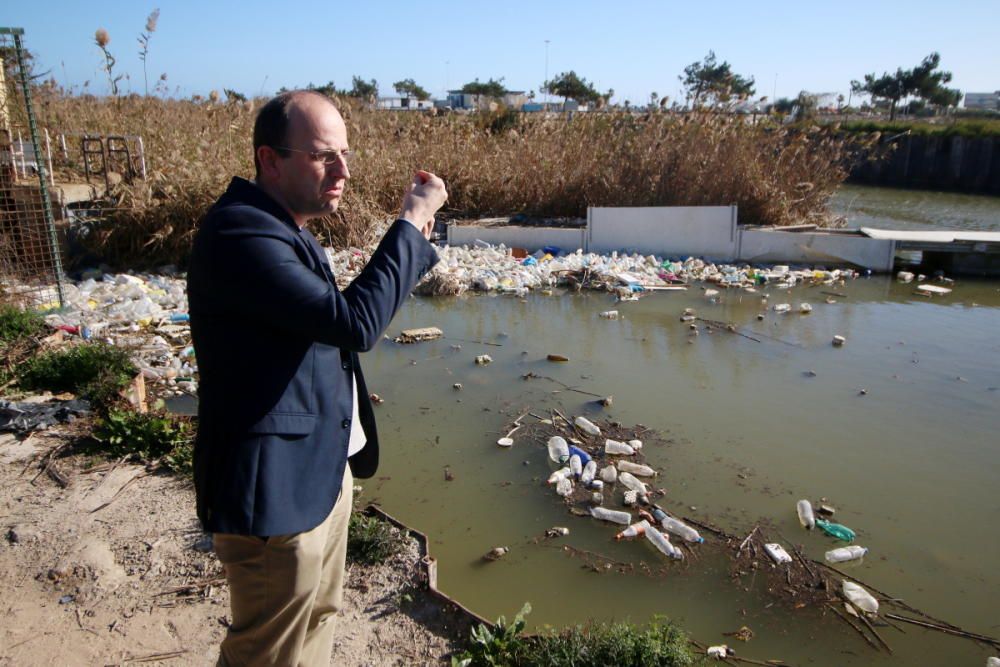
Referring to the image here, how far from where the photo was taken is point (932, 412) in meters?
4.96

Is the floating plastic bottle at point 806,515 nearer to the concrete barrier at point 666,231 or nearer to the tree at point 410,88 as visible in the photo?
the concrete barrier at point 666,231

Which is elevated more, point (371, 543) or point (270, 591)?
point (270, 591)

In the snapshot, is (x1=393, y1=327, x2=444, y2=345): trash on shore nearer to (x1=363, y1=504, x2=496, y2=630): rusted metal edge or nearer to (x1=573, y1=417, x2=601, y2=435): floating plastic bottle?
(x1=573, y1=417, x2=601, y2=435): floating plastic bottle

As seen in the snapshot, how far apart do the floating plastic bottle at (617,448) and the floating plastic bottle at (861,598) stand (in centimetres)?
144

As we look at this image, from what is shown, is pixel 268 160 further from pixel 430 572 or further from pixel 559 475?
pixel 559 475

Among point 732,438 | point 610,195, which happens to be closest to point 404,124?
point 610,195

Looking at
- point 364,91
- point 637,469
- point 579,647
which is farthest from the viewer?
point 364,91

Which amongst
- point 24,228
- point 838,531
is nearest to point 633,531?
point 838,531

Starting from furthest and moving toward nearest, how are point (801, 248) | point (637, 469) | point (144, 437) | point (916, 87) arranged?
point (916, 87) < point (801, 248) < point (637, 469) < point (144, 437)

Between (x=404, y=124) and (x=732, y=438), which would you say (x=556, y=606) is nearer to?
(x=732, y=438)

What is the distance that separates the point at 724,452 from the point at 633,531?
1.19 metres

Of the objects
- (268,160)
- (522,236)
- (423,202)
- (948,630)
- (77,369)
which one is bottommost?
(948,630)

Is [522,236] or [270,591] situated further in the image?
[522,236]

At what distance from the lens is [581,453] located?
418 centimetres
